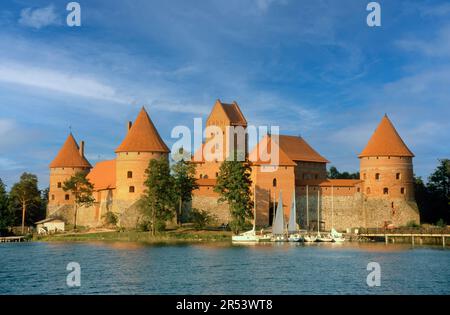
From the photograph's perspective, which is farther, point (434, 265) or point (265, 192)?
point (265, 192)

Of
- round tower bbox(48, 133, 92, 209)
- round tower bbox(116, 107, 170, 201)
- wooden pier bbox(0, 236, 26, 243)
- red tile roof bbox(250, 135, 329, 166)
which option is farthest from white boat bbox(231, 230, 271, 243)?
round tower bbox(48, 133, 92, 209)

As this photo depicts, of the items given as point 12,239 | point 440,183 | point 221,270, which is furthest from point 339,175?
point 221,270

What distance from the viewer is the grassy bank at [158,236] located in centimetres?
4056

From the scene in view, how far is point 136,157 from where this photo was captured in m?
46.2

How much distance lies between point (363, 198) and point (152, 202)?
17.2 m

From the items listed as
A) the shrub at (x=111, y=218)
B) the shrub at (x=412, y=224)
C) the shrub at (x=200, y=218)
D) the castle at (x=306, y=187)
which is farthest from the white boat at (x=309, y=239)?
the shrub at (x=111, y=218)

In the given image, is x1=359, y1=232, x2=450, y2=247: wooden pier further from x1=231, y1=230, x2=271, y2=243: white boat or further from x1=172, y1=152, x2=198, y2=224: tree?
x1=172, y1=152, x2=198, y2=224: tree

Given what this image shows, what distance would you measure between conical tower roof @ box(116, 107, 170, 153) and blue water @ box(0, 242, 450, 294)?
39.0 ft

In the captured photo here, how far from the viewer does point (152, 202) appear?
4181 cm

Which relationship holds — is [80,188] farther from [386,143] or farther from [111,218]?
[386,143]
